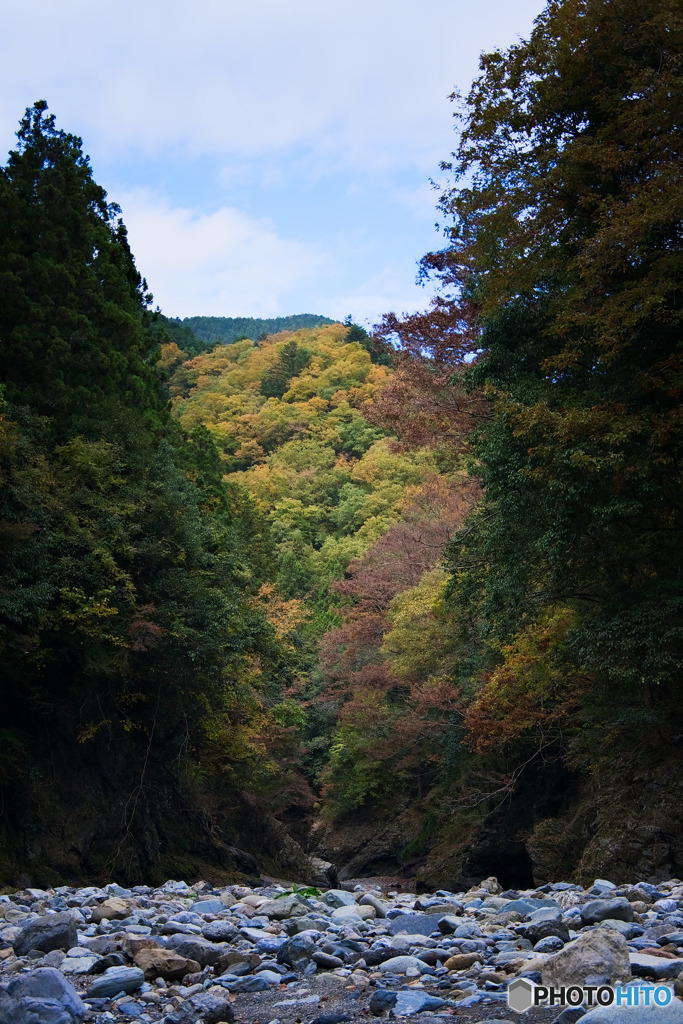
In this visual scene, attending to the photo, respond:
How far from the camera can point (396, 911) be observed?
26.8 ft

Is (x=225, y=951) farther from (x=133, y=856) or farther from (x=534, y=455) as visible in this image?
(x=133, y=856)

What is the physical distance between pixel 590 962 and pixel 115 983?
106 inches

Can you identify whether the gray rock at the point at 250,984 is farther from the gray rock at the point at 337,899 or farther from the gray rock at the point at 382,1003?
the gray rock at the point at 337,899

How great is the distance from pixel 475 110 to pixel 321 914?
1181 cm

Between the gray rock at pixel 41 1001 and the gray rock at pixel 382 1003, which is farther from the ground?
the gray rock at pixel 41 1001

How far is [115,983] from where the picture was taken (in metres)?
4.86

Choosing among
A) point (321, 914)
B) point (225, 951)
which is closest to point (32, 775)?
point (321, 914)

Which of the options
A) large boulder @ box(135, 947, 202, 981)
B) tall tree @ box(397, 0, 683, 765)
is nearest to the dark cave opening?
tall tree @ box(397, 0, 683, 765)

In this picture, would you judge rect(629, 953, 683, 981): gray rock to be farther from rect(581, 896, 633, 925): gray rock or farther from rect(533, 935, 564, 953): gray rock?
rect(581, 896, 633, 925): gray rock

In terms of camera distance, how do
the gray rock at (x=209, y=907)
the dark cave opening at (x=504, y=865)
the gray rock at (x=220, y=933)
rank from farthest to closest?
1. the dark cave opening at (x=504, y=865)
2. the gray rock at (x=209, y=907)
3. the gray rock at (x=220, y=933)

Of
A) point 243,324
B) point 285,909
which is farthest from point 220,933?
point 243,324

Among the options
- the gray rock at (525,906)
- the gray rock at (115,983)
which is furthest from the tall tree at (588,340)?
the gray rock at (115,983)

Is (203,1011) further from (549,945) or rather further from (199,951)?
(549,945)

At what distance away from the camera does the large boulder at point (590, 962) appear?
13.6ft
